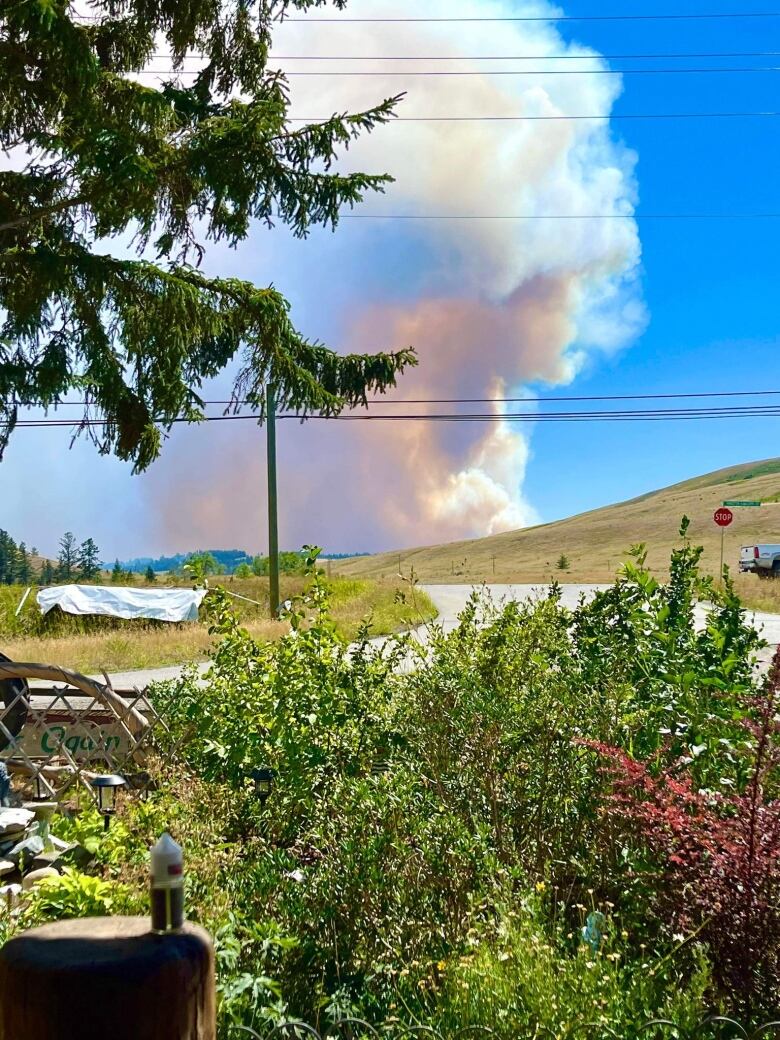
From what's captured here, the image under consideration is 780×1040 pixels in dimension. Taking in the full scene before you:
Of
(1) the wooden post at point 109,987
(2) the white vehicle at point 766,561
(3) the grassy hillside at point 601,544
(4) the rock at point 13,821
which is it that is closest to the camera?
(1) the wooden post at point 109,987

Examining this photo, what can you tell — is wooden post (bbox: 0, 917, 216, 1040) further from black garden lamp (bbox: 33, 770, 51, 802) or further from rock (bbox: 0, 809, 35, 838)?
black garden lamp (bbox: 33, 770, 51, 802)

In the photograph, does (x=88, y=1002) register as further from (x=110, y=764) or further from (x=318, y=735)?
(x=110, y=764)

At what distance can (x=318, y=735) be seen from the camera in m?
4.64

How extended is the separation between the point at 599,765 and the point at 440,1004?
4.98ft

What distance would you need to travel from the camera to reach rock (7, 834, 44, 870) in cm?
455

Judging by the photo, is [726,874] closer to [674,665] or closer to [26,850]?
[674,665]

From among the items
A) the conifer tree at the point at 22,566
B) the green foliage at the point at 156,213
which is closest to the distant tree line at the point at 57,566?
the conifer tree at the point at 22,566

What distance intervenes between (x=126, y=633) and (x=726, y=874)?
70.4 feet

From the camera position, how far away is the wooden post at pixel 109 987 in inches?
49.8

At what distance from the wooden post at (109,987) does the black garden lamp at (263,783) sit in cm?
297

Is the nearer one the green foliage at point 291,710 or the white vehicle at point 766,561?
the green foliage at point 291,710

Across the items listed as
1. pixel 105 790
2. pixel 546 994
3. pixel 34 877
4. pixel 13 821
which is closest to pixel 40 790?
pixel 13 821

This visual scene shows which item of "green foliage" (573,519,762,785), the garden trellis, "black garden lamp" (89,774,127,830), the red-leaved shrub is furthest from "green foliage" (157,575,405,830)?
the red-leaved shrub

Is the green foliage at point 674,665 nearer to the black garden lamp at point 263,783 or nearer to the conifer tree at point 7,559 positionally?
the black garden lamp at point 263,783
